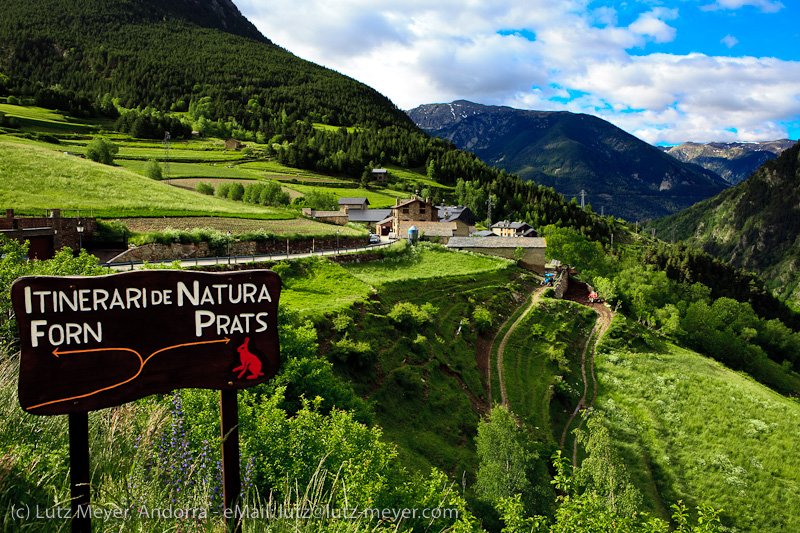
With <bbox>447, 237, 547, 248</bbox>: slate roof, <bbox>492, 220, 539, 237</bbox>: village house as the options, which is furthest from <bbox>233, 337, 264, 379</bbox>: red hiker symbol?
<bbox>492, 220, 539, 237</bbox>: village house

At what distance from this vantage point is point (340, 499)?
9.44m

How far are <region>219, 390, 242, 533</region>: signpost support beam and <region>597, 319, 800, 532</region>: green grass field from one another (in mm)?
29842

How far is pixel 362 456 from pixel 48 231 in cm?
3494

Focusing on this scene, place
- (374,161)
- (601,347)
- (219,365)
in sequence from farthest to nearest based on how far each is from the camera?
(374,161)
(601,347)
(219,365)

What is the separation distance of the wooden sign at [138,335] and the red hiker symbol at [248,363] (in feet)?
0.05

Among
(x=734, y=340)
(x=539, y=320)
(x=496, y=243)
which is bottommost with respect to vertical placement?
(x=734, y=340)

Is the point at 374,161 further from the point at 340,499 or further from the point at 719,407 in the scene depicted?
the point at 340,499

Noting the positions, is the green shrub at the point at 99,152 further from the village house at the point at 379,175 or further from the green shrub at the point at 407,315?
the green shrub at the point at 407,315

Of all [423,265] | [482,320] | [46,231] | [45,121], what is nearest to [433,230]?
[423,265]

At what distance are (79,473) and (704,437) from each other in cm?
4245

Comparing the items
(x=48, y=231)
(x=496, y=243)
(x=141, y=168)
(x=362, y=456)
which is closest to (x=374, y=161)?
(x=141, y=168)

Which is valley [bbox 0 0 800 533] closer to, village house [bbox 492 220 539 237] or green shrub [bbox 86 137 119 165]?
green shrub [bbox 86 137 119 165]

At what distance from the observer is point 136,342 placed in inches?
242

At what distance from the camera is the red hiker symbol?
6801mm
